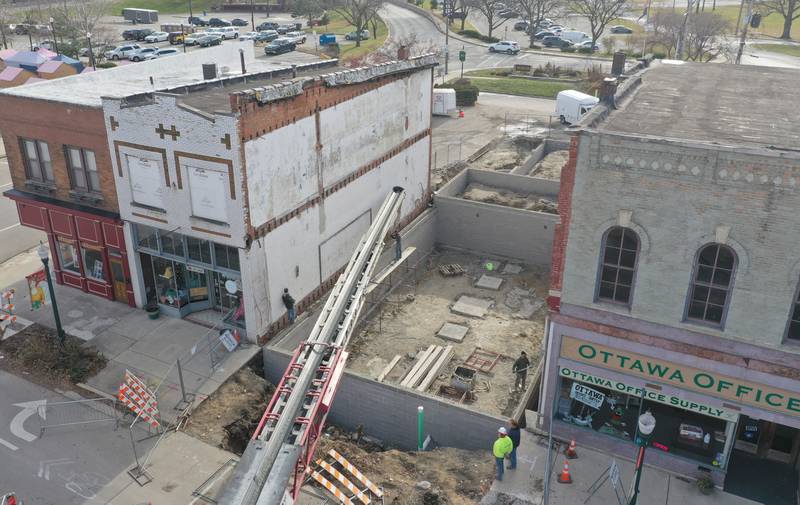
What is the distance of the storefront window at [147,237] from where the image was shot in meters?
23.8

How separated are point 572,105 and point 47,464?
143 feet

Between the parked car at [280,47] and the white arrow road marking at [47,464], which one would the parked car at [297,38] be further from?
the white arrow road marking at [47,464]

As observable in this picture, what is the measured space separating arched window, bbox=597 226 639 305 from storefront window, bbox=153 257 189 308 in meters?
15.3

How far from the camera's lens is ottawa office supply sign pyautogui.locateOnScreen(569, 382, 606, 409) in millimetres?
17844

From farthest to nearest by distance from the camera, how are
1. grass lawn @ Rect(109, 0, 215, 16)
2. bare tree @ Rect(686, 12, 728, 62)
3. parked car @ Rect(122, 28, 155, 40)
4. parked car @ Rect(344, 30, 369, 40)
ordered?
grass lawn @ Rect(109, 0, 215, 16) < parked car @ Rect(122, 28, 155, 40) < parked car @ Rect(344, 30, 369, 40) < bare tree @ Rect(686, 12, 728, 62)

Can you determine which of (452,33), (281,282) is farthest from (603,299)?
(452,33)

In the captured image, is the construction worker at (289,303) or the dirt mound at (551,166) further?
the dirt mound at (551,166)

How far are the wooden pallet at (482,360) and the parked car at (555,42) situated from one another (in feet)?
240

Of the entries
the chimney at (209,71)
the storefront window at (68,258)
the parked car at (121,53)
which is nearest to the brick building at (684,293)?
the chimney at (209,71)

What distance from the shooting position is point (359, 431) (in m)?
20.4

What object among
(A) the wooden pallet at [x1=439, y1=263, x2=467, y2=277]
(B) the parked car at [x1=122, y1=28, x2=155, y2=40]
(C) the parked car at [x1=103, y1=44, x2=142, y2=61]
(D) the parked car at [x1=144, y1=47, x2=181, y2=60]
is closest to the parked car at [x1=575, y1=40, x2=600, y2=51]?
(D) the parked car at [x1=144, y1=47, x2=181, y2=60]

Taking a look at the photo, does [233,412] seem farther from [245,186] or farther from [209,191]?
[209,191]

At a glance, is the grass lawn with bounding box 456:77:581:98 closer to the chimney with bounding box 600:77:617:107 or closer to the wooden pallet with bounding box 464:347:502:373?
the wooden pallet with bounding box 464:347:502:373

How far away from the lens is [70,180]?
81.6ft
